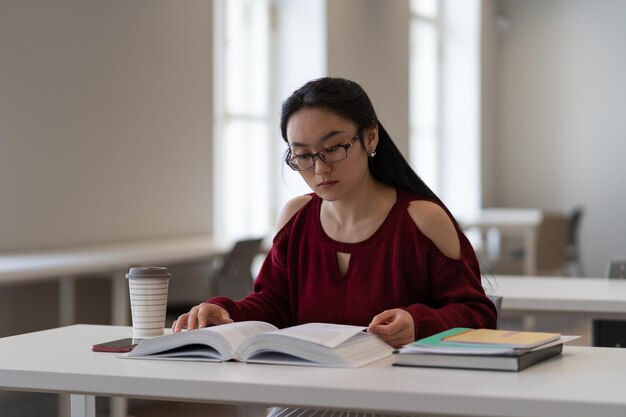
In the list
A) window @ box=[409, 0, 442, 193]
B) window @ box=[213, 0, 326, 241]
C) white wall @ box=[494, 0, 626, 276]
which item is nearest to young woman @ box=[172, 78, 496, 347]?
window @ box=[213, 0, 326, 241]

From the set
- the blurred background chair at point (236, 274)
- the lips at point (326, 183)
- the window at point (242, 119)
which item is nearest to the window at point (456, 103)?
the window at point (242, 119)

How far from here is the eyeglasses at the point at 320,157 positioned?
196cm

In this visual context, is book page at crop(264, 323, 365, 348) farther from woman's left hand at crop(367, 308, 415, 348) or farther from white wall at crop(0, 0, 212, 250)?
white wall at crop(0, 0, 212, 250)

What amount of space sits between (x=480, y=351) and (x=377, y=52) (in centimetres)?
630

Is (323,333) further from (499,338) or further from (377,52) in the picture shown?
(377,52)

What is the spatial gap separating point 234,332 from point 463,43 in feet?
28.5

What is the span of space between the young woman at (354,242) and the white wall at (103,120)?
2.51 meters

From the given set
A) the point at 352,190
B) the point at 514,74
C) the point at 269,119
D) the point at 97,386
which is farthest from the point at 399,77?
the point at 97,386

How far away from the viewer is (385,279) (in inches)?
81.2

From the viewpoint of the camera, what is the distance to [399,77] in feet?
27.0

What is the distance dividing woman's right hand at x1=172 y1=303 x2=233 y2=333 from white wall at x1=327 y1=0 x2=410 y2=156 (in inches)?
195

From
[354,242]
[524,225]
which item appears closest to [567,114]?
[524,225]

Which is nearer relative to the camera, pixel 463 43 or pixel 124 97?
pixel 124 97

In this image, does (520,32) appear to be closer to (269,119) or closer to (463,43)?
(463,43)
